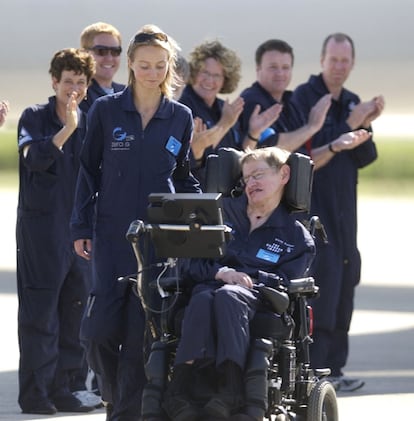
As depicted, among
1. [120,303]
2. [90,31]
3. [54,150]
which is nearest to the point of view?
[120,303]

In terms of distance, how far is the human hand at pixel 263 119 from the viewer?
7527 mm

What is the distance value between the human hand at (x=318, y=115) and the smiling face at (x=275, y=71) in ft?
0.92

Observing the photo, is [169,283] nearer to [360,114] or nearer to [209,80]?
[209,80]

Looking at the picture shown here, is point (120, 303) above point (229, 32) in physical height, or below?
below

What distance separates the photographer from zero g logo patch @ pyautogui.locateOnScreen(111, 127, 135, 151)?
5.48m

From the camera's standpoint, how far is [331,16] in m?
12.0

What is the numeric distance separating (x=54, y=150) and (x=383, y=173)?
16.6m

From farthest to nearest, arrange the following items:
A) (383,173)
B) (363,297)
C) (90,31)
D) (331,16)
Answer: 1. (383,173)
2. (331,16)
3. (363,297)
4. (90,31)

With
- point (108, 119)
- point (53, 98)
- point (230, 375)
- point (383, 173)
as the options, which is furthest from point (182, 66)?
point (383, 173)

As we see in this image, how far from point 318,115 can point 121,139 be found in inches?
92.3

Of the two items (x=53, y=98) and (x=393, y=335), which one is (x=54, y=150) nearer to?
(x=53, y=98)

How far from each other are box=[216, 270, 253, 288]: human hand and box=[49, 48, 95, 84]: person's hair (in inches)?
66.6

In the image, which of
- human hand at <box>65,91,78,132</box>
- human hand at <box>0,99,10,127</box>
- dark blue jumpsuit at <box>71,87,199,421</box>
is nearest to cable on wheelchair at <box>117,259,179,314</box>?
dark blue jumpsuit at <box>71,87,199,421</box>

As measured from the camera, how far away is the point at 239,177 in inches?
228
